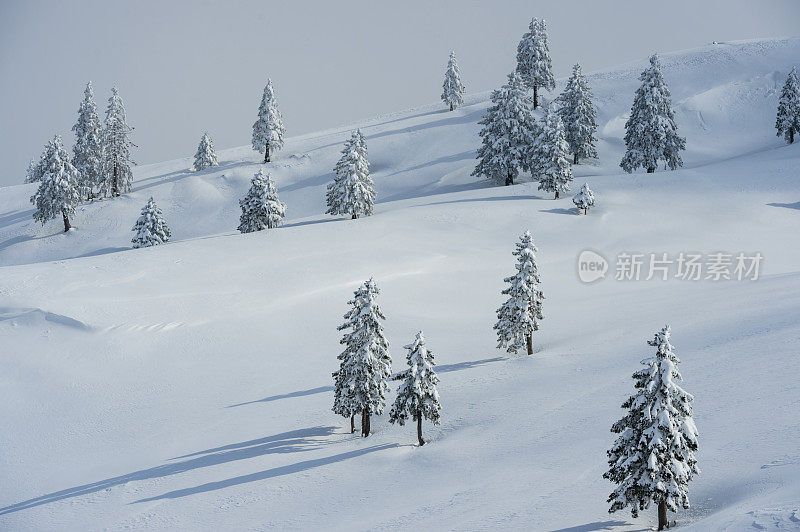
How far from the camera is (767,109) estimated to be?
95875 mm

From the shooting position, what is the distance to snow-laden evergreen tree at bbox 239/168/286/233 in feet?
201

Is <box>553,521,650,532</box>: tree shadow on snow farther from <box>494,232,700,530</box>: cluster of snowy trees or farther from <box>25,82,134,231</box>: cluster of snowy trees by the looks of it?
<box>25,82,134,231</box>: cluster of snowy trees

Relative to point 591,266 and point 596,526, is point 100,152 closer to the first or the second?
point 591,266

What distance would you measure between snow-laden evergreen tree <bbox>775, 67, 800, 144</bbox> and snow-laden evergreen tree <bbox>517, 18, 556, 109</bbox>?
93.3 feet

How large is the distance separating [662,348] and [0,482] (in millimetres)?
26121

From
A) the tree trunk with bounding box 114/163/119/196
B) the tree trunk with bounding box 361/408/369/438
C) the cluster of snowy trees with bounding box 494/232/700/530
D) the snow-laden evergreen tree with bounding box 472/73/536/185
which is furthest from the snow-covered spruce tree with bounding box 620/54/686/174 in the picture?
the tree trunk with bounding box 114/163/119/196

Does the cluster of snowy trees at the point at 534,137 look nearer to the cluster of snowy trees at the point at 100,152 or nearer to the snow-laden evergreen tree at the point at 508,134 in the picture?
the snow-laden evergreen tree at the point at 508,134

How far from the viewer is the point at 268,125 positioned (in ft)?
302

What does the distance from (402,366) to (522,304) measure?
6863mm

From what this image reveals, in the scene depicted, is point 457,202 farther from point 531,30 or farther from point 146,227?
point 531,30

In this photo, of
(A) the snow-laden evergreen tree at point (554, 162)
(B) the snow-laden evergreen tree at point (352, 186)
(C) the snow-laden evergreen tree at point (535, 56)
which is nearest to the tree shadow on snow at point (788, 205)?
(A) the snow-laden evergreen tree at point (554, 162)

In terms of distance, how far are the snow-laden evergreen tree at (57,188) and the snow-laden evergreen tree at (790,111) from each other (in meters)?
84.5

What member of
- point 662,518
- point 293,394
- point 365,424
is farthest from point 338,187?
point 662,518

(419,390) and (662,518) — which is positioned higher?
(419,390)
